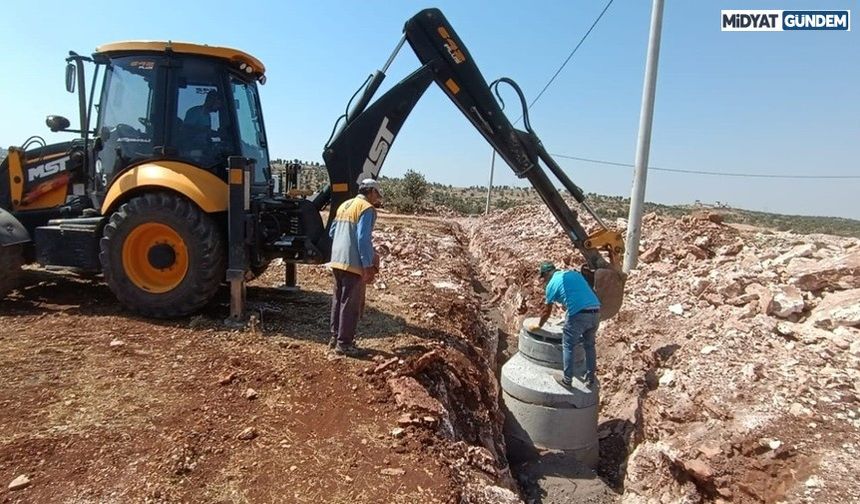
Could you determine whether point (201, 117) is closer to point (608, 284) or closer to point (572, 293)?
point (572, 293)

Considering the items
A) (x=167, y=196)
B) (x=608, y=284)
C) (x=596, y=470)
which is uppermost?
(x=167, y=196)

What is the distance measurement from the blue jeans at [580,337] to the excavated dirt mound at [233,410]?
97cm

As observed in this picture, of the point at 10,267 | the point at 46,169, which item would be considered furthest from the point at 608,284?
the point at 46,169

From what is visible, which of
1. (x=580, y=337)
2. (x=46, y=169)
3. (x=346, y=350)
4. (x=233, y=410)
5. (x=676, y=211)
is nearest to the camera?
(x=233, y=410)

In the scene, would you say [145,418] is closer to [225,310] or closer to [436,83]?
[225,310]

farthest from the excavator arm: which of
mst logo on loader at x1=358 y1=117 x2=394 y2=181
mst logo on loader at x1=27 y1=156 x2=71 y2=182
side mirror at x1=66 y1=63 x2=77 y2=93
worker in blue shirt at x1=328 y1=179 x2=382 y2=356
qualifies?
mst logo on loader at x1=27 y1=156 x2=71 y2=182

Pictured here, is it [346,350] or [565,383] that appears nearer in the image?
[346,350]

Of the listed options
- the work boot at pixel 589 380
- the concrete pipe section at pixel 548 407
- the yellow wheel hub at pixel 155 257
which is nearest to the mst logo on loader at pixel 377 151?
the yellow wheel hub at pixel 155 257

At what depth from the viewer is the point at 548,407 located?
20.5 feet

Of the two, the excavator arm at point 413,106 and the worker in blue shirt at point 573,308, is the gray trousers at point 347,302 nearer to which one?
the excavator arm at point 413,106

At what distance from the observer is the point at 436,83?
5957mm

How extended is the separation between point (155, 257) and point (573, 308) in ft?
14.4

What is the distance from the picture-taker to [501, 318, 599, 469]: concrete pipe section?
6188mm

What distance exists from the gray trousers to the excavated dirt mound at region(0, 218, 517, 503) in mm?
242
